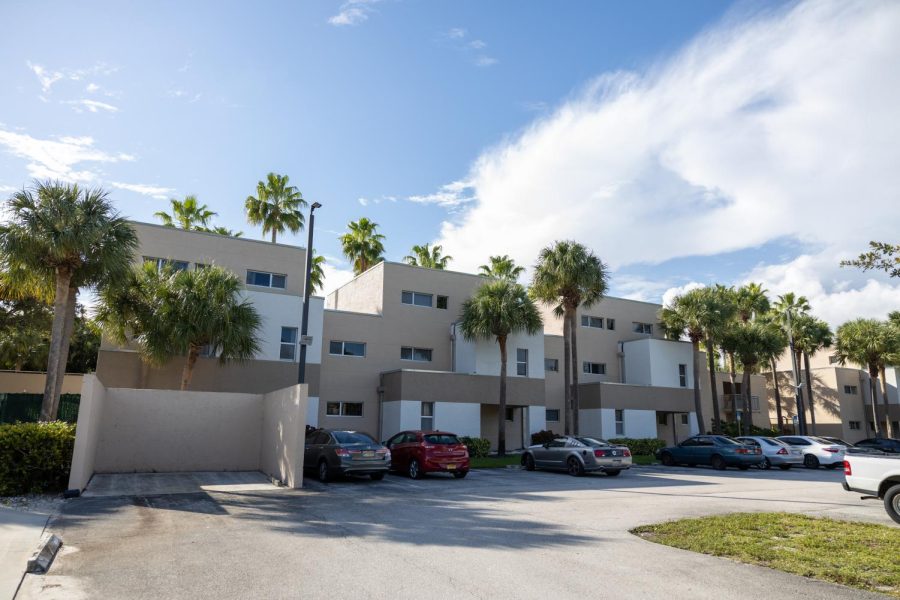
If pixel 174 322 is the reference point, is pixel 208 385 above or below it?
below

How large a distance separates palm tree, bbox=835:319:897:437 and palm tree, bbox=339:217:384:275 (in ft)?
114

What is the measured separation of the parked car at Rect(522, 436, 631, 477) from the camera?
65.9 feet

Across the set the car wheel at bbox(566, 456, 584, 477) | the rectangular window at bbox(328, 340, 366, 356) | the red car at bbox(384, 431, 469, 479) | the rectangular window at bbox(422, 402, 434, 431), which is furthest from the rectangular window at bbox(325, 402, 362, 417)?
the car wheel at bbox(566, 456, 584, 477)

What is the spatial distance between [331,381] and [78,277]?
11737 millimetres

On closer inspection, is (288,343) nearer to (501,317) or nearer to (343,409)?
(343,409)

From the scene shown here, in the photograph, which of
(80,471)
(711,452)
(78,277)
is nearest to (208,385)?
(78,277)

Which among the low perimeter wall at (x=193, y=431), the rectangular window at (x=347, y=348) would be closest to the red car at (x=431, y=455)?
the low perimeter wall at (x=193, y=431)

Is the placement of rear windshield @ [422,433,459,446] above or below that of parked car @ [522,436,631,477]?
above

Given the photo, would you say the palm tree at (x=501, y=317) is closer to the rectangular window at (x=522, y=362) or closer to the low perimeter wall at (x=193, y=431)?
the rectangular window at (x=522, y=362)

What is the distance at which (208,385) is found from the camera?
23141 mm

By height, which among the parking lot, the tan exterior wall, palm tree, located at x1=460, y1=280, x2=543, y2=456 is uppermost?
palm tree, located at x1=460, y1=280, x2=543, y2=456

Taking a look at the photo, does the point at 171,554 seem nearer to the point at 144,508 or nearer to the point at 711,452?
the point at 144,508

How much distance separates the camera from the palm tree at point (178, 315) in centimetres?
1992

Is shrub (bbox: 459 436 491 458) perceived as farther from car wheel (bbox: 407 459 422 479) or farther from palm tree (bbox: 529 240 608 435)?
car wheel (bbox: 407 459 422 479)
